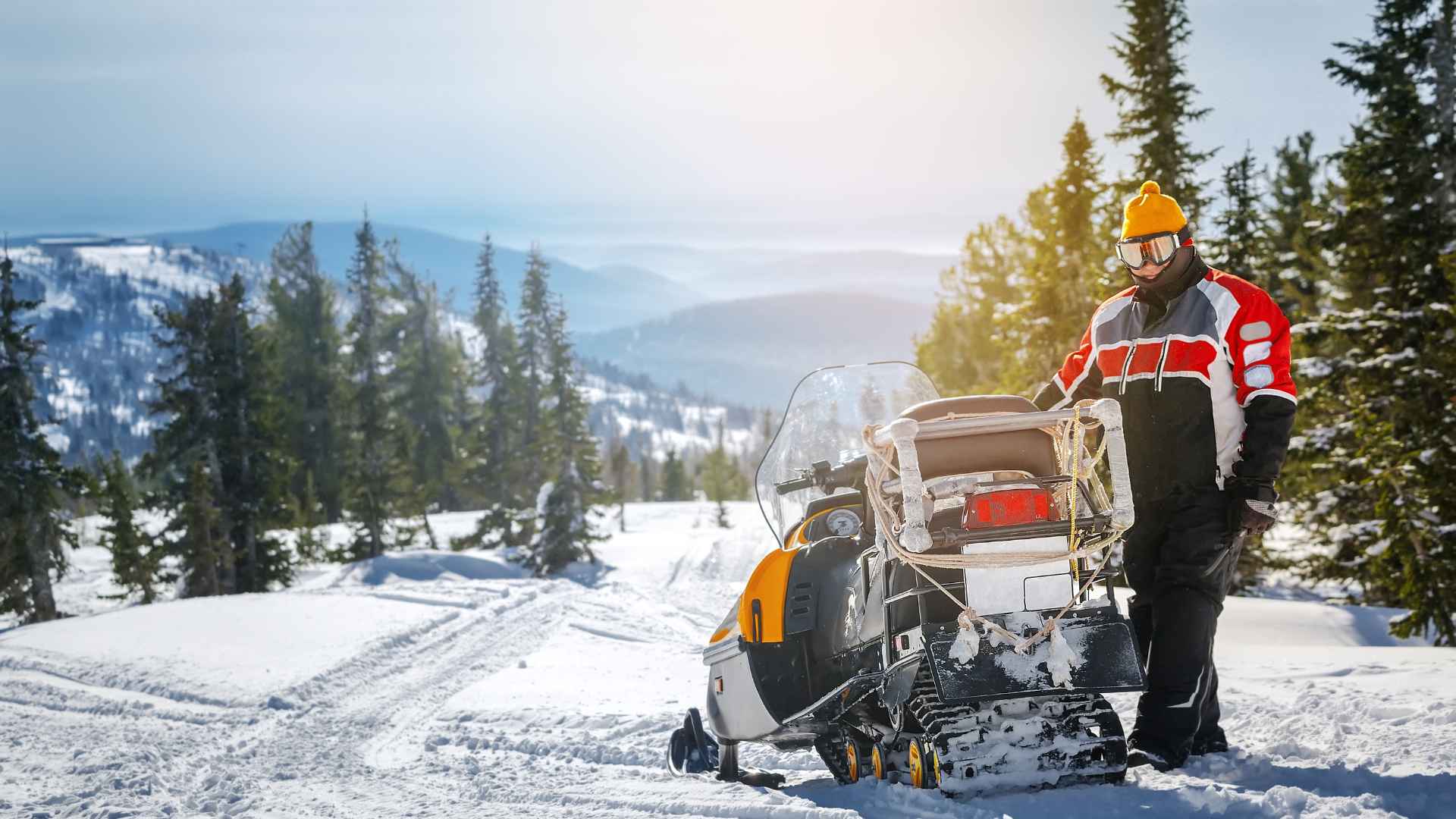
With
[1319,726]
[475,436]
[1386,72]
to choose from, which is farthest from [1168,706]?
[475,436]

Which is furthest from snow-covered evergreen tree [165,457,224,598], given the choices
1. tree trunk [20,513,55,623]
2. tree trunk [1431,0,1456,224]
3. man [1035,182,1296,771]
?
tree trunk [1431,0,1456,224]

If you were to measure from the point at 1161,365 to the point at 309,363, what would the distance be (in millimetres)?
49502

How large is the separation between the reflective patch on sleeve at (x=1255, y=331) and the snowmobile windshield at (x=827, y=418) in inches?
58.1

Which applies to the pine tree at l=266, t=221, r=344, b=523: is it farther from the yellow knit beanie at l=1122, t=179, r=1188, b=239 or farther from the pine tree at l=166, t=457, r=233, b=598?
the yellow knit beanie at l=1122, t=179, r=1188, b=239

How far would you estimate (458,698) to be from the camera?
28.4 feet

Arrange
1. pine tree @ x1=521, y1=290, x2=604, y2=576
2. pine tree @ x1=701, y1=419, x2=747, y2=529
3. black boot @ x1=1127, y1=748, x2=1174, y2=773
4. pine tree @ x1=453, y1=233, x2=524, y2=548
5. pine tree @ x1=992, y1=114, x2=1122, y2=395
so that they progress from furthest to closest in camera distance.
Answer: pine tree @ x1=701, y1=419, x2=747, y2=529 < pine tree @ x1=453, y1=233, x2=524, y2=548 < pine tree @ x1=521, y1=290, x2=604, y2=576 < pine tree @ x1=992, y1=114, x2=1122, y2=395 < black boot @ x1=1127, y1=748, x2=1174, y2=773

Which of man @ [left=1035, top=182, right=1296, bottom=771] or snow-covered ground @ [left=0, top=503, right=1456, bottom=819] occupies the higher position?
man @ [left=1035, top=182, right=1296, bottom=771]

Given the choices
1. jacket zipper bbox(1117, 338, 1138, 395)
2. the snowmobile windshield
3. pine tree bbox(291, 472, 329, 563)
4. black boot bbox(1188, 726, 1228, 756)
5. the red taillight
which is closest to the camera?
the red taillight

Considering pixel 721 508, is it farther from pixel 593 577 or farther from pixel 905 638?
pixel 905 638

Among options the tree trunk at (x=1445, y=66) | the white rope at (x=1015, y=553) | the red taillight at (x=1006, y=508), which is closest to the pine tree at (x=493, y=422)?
the tree trunk at (x=1445, y=66)

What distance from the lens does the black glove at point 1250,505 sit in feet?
13.8

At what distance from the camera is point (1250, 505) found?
425 cm

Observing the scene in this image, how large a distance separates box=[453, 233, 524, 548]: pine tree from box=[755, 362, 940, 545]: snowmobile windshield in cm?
3391

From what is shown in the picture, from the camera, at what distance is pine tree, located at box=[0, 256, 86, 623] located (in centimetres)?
2588
